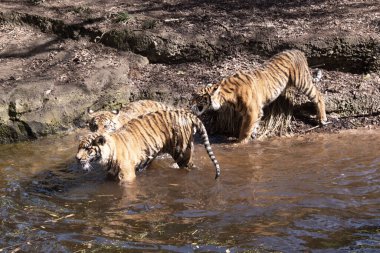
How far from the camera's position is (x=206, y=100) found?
739 centimetres

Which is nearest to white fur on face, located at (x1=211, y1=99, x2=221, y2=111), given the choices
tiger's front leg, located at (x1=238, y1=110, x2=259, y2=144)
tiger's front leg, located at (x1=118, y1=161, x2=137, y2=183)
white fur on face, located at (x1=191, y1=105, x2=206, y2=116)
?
white fur on face, located at (x1=191, y1=105, x2=206, y2=116)

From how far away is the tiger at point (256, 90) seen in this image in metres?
7.43

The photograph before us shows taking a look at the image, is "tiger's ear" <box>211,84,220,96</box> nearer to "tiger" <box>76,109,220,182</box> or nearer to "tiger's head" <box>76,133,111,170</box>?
"tiger" <box>76,109,220,182</box>

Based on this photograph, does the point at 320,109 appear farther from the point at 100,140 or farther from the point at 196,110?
the point at 100,140

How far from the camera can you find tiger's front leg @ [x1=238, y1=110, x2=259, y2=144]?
294 inches

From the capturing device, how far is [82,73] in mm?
8688

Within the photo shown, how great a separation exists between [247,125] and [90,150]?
7.77 feet

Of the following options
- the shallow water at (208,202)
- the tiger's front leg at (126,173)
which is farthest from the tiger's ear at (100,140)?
the shallow water at (208,202)

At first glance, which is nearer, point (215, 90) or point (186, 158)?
point (186, 158)

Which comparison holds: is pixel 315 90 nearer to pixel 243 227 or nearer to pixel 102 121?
pixel 102 121

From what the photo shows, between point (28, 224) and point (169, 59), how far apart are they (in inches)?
175

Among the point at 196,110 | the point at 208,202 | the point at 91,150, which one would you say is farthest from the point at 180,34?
the point at 208,202

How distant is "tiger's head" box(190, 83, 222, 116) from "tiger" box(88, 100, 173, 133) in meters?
0.43

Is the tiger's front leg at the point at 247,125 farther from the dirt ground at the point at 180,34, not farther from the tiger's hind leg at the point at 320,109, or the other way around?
the tiger's hind leg at the point at 320,109
